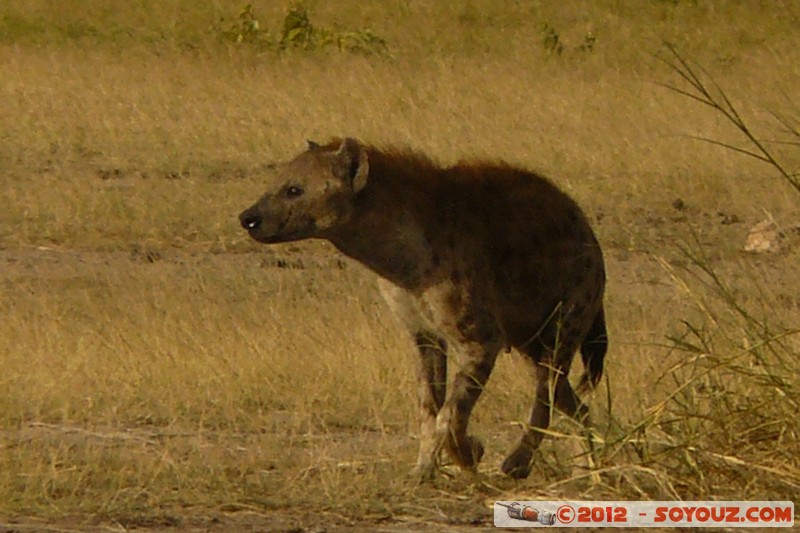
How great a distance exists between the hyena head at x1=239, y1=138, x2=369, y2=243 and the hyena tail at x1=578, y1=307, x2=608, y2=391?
97 cm

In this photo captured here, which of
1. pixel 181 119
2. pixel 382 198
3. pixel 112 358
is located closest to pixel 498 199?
pixel 382 198

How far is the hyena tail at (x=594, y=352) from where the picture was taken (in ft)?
18.4

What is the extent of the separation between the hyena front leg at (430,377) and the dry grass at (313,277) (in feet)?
0.74

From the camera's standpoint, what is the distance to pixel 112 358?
6.60 meters

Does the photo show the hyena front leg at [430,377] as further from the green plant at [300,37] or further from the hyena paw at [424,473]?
the green plant at [300,37]

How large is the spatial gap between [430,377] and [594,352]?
68 centimetres

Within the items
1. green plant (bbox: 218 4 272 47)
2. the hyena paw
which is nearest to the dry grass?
the hyena paw

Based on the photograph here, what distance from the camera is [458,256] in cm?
507

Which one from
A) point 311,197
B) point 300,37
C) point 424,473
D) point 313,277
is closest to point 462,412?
point 424,473

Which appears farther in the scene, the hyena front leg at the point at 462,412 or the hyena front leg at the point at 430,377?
the hyena front leg at the point at 430,377

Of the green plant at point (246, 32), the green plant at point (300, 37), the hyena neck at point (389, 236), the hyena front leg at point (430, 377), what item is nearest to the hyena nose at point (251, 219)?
the hyena neck at point (389, 236)

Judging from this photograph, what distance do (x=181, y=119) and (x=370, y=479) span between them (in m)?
6.86

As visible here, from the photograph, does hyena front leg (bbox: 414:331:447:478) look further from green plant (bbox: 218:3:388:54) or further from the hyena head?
green plant (bbox: 218:3:388:54)

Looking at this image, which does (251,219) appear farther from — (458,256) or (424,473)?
(424,473)
